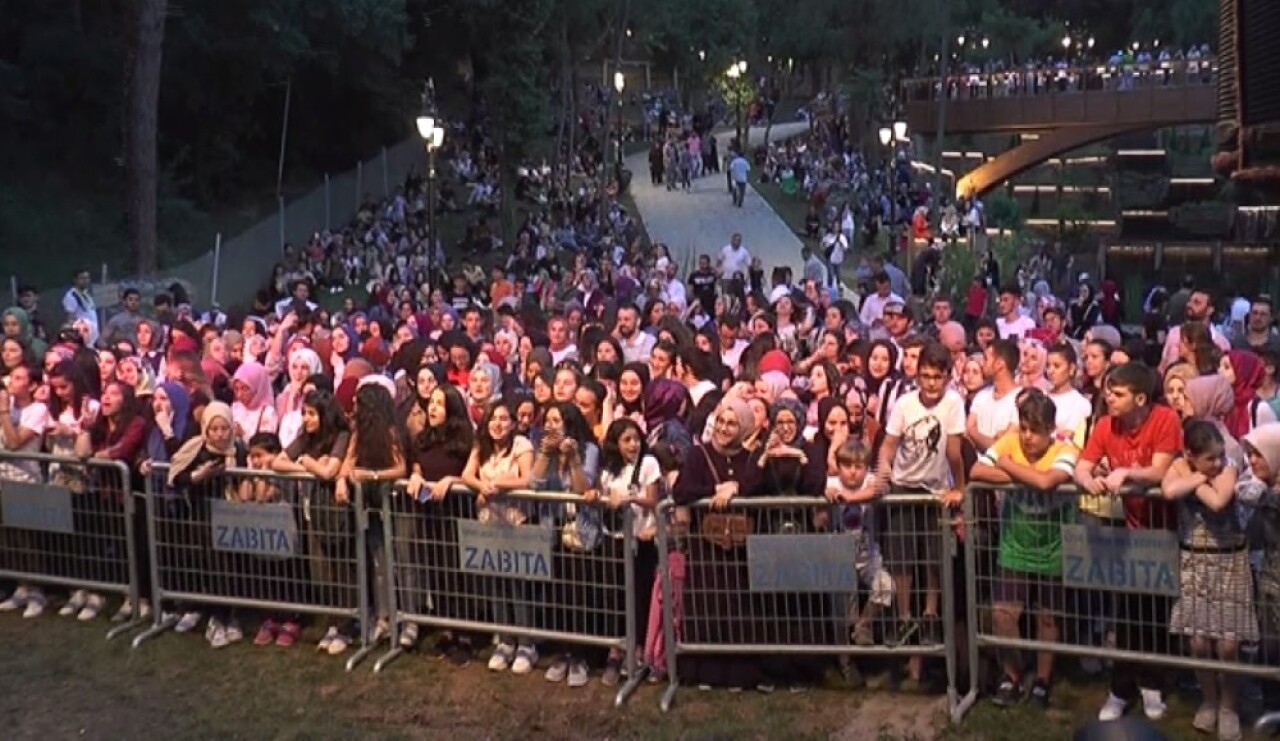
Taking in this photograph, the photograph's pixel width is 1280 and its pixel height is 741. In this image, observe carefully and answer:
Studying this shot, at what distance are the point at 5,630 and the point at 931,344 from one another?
617cm

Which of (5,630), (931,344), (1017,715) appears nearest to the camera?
(1017,715)

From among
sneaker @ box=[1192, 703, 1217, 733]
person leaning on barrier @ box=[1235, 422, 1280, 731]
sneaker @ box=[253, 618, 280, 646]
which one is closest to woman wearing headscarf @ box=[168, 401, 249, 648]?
sneaker @ box=[253, 618, 280, 646]

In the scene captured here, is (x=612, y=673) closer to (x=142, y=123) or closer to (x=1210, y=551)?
(x=1210, y=551)

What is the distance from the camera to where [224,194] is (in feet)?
123

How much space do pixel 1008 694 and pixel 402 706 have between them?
3201 millimetres

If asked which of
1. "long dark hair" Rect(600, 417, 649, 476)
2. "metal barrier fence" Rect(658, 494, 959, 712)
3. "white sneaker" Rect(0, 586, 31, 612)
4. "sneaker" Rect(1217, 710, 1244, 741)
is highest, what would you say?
"long dark hair" Rect(600, 417, 649, 476)

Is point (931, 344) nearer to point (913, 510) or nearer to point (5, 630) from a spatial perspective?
point (913, 510)

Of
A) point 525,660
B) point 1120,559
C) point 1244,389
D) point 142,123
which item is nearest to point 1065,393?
point 1244,389

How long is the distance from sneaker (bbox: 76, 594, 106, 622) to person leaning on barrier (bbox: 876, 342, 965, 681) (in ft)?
17.3

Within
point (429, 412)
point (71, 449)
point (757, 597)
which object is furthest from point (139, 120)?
point (757, 597)

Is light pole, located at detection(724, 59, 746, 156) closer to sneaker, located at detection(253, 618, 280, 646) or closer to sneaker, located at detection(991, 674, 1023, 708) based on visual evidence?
sneaker, located at detection(253, 618, 280, 646)

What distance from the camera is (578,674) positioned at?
8.13m

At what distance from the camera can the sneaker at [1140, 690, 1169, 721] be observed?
715 cm

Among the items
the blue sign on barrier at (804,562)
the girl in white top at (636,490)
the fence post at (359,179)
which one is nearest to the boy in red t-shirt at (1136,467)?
the blue sign on barrier at (804,562)
